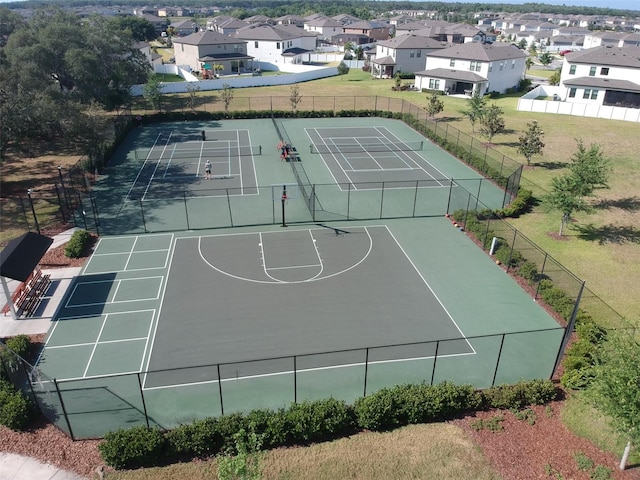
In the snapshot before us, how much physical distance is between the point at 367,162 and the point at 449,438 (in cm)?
2710

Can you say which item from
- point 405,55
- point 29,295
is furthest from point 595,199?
point 405,55

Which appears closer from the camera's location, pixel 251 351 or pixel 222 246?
pixel 251 351

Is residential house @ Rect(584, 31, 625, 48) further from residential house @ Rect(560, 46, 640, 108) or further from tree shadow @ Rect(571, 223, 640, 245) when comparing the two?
tree shadow @ Rect(571, 223, 640, 245)

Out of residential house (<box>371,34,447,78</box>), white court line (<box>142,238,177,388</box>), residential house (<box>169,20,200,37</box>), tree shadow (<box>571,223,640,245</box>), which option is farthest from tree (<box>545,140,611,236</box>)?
residential house (<box>169,20,200,37</box>)

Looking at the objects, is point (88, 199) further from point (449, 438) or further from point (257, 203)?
point (449, 438)

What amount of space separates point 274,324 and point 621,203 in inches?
1012

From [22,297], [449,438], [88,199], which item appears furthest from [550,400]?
[88,199]

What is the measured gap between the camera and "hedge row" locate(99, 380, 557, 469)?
12.9 metres

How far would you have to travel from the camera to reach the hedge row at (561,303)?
52.2ft

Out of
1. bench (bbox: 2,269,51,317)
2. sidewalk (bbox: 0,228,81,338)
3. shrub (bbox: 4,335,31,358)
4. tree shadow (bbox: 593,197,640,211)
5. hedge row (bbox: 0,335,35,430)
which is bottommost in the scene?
tree shadow (bbox: 593,197,640,211)

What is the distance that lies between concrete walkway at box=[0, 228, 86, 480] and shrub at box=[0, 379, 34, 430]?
2.71 feet

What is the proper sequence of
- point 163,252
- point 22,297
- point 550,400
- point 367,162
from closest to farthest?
point 550,400, point 22,297, point 163,252, point 367,162

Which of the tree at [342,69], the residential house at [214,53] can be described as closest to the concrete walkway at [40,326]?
the residential house at [214,53]

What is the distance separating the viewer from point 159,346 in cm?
1781
